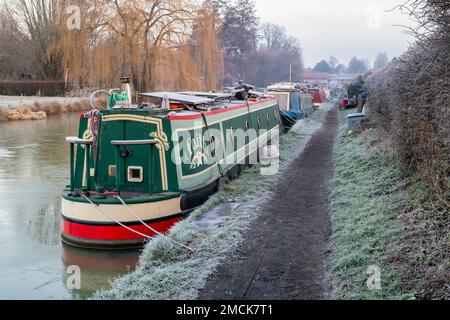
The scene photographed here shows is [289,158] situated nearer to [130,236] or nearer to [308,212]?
[308,212]

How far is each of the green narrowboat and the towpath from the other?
140 centimetres

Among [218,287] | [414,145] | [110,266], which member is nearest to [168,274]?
[218,287]

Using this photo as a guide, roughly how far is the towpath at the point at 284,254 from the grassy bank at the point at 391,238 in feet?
0.65

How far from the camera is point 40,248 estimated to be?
7773 millimetres

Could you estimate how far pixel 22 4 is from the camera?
36406 mm

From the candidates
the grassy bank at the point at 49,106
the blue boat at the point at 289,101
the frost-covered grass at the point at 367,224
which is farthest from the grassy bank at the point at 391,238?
the grassy bank at the point at 49,106

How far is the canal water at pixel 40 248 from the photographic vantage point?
643 cm

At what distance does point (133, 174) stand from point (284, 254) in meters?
3.27

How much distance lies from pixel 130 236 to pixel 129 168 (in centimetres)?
118

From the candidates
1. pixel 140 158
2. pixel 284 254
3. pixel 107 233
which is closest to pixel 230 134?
pixel 140 158

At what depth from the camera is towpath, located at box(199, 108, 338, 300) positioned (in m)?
4.71

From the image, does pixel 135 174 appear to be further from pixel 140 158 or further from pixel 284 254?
pixel 284 254

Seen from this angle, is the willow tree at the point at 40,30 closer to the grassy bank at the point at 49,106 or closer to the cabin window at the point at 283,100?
the grassy bank at the point at 49,106

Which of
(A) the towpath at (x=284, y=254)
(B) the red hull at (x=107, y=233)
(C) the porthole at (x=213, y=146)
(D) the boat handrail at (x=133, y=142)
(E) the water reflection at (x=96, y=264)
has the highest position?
(D) the boat handrail at (x=133, y=142)
